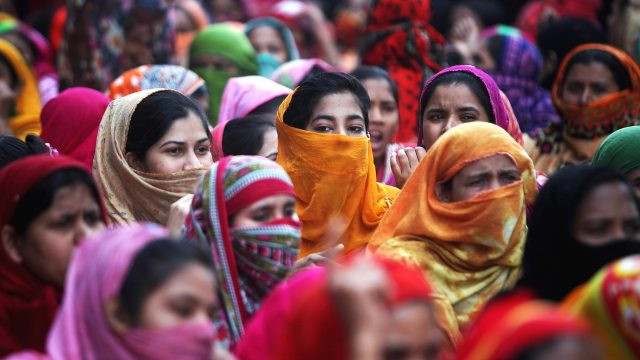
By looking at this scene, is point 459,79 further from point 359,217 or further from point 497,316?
point 497,316

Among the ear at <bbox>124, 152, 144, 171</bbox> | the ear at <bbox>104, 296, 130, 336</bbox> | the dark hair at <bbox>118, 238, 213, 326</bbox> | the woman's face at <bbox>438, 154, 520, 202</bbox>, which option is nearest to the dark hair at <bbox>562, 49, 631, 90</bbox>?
the woman's face at <bbox>438, 154, 520, 202</bbox>

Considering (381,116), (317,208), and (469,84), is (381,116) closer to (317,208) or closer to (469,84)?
(469,84)

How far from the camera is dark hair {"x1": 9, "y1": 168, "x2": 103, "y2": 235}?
4.20m

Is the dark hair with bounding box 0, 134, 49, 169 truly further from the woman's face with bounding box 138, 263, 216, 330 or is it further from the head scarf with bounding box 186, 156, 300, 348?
the woman's face with bounding box 138, 263, 216, 330

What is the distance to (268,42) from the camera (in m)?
9.85

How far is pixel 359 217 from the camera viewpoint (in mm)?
5629

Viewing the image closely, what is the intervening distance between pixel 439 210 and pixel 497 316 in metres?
1.59

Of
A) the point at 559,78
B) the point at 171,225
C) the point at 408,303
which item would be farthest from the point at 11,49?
the point at 408,303

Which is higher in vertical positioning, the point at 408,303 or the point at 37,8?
the point at 408,303

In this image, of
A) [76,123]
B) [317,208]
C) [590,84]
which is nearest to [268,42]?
[590,84]

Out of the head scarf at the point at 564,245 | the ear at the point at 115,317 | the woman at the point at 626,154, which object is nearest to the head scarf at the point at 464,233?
the head scarf at the point at 564,245

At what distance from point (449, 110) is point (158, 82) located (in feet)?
5.99

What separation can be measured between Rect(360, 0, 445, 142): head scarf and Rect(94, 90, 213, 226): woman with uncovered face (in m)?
2.57

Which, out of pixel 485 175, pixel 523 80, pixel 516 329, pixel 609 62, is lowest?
pixel 523 80
